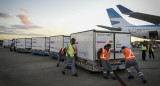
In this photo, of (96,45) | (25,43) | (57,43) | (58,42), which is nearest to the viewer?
(96,45)

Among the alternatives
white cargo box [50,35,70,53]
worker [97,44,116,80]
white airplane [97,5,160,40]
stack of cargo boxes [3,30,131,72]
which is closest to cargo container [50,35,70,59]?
white cargo box [50,35,70,53]

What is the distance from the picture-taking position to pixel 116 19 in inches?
1108

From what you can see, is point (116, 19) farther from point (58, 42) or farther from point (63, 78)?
point (63, 78)

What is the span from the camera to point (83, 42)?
7207 mm

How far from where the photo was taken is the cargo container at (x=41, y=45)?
15.0 metres

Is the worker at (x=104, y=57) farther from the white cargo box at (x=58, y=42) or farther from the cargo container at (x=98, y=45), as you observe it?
the white cargo box at (x=58, y=42)

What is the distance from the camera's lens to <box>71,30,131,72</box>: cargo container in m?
6.06

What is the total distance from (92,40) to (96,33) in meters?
0.47

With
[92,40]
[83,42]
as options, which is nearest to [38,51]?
[83,42]

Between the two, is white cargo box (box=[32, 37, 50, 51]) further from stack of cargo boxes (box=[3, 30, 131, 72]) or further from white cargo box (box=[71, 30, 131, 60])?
white cargo box (box=[71, 30, 131, 60])

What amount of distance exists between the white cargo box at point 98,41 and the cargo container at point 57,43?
408 centimetres

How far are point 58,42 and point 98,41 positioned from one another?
6798 millimetres

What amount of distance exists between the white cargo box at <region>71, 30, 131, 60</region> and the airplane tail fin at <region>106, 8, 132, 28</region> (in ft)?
73.0

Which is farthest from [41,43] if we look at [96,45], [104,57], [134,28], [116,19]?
[134,28]
